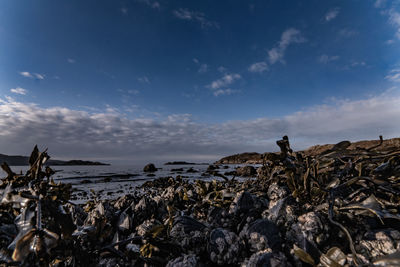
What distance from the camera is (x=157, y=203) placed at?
196 centimetres

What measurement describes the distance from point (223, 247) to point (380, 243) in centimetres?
76

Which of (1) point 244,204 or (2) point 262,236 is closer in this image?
(2) point 262,236

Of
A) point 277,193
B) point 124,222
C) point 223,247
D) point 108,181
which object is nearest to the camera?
point 223,247

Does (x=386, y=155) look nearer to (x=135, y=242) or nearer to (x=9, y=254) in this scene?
(x=135, y=242)

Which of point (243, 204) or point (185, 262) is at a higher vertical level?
point (243, 204)

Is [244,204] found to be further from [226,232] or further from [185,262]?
[185,262]

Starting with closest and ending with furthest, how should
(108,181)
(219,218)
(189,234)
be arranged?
1. (189,234)
2. (219,218)
3. (108,181)

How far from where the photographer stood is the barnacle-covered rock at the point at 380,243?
889mm

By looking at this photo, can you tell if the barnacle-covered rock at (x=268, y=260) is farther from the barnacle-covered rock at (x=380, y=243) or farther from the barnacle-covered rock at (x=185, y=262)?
the barnacle-covered rock at (x=380, y=243)

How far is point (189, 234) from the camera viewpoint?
126cm

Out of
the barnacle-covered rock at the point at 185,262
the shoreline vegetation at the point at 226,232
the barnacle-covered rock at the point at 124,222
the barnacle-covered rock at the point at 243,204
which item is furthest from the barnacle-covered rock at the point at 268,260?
the barnacle-covered rock at the point at 124,222

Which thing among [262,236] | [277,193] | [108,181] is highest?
[277,193]

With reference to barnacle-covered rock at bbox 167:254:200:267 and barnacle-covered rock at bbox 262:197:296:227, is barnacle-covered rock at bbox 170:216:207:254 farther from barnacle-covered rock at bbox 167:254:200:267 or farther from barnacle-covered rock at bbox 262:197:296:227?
barnacle-covered rock at bbox 262:197:296:227

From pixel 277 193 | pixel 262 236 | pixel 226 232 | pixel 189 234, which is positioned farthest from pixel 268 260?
pixel 277 193
